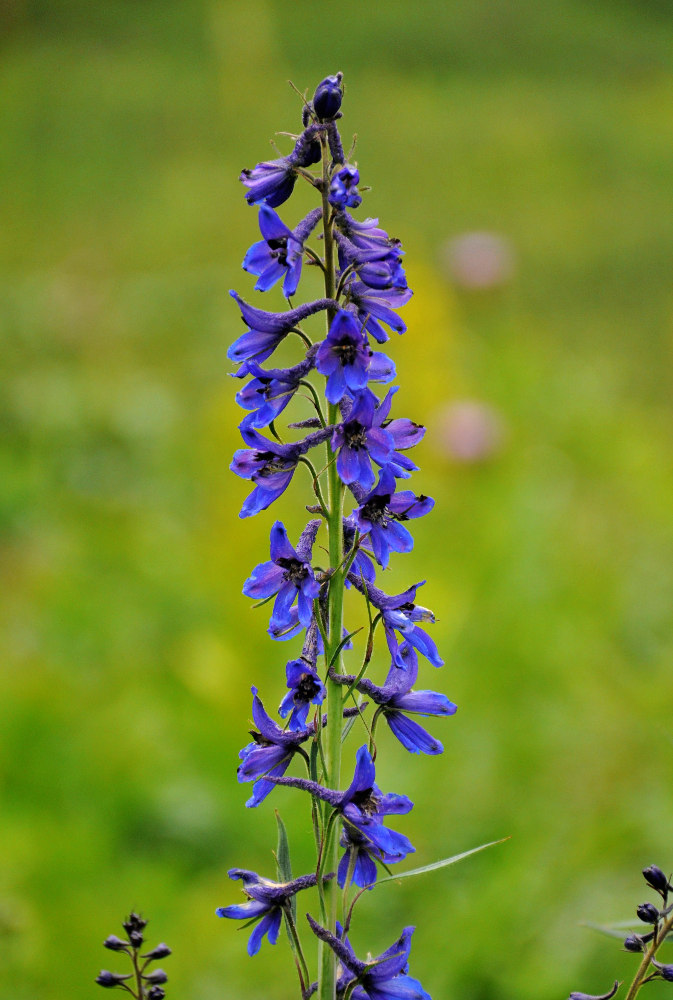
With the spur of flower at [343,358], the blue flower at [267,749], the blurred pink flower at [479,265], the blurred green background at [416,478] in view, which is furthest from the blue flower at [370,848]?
the blurred pink flower at [479,265]

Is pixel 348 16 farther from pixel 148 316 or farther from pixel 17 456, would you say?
pixel 17 456

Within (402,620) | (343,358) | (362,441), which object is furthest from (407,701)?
(343,358)

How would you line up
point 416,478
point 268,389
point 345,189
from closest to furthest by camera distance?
point 345,189 < point 268,389 < point 416,478

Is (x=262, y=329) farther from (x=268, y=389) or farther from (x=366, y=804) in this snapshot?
(x=366, y=804)

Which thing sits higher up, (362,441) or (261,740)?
(362,441)

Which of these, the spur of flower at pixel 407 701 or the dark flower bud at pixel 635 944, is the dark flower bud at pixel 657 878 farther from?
the spur of flower at pixel 407 701
